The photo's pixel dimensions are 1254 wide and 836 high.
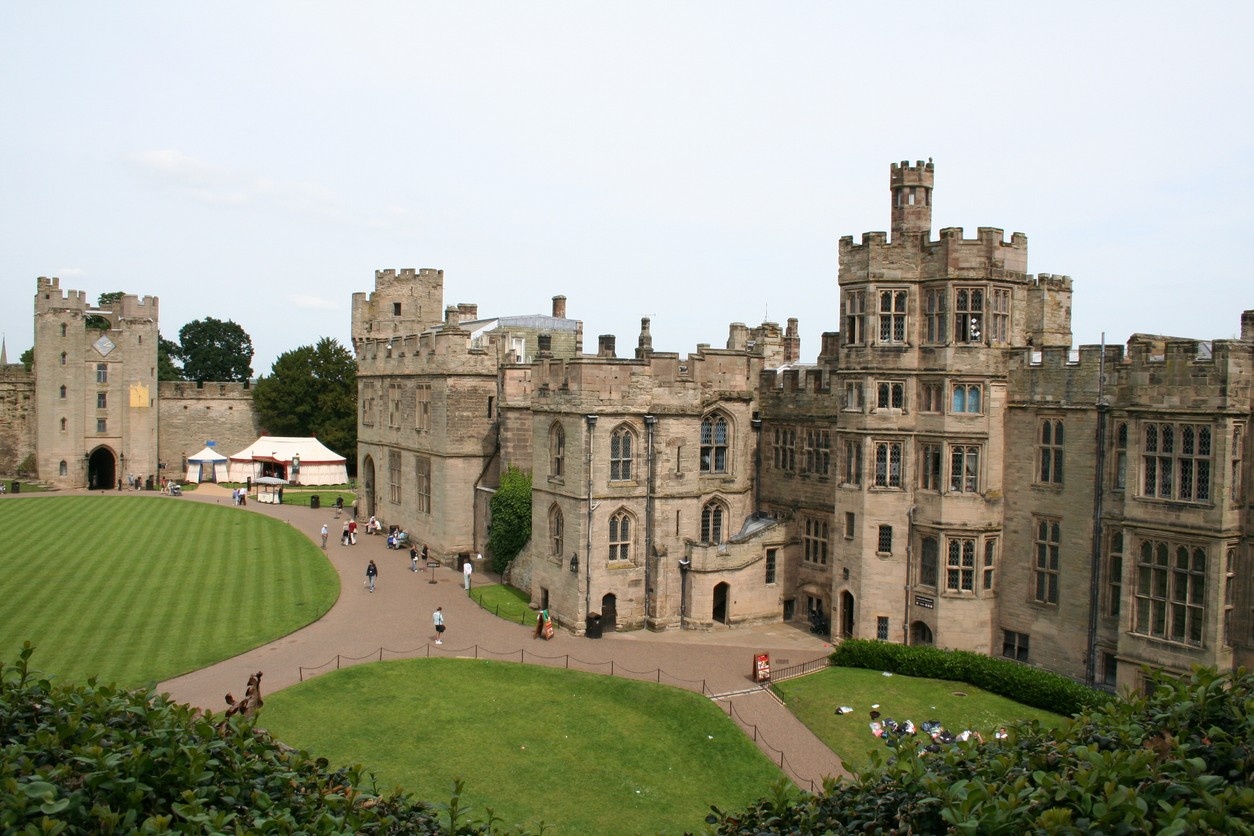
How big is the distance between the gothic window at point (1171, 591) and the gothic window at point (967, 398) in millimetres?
6202

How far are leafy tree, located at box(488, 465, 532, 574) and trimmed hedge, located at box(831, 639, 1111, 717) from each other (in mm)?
14557

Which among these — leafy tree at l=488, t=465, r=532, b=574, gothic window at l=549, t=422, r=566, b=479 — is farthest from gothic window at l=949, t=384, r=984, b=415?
leafy tree at l=488, t=465, r=532, b=574

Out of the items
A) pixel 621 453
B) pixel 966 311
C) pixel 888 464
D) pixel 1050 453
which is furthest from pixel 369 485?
pixel 1050 453

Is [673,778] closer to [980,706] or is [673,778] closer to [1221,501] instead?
[980,706]

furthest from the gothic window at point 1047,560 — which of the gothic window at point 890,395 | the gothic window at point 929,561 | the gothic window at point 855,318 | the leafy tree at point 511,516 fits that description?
the leafy tree at point 511,516

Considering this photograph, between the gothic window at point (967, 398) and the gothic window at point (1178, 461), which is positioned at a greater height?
the gothic window at point (967, 398)

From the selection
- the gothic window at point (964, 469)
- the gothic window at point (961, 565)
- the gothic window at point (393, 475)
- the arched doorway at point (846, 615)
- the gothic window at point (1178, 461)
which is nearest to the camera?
the gothic window at point (1178, 461)

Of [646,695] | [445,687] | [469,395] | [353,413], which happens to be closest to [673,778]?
[646,695]

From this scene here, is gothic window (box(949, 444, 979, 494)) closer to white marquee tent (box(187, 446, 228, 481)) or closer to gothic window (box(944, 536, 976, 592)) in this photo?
gothic window (box(944, 536, 976, 592))

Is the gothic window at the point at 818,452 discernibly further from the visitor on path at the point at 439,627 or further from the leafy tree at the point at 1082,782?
the leafy tree at the point at 1082,782

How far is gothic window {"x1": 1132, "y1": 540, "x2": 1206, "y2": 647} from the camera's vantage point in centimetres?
2397

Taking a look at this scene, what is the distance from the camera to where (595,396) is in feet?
107

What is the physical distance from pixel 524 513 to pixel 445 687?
12.8m

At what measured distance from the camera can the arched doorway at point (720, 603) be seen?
115ft
